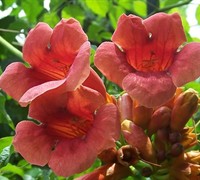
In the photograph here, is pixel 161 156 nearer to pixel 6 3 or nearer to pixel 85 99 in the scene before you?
pixel 85 99

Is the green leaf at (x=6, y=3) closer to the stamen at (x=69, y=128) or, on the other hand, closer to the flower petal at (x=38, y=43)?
the flower petal at (x=38, y=43)

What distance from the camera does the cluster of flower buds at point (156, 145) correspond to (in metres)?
1.87

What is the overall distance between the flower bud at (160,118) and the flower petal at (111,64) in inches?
7.5

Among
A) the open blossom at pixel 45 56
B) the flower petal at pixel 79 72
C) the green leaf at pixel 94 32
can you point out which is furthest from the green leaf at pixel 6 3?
the flower petal at pixel 79 72

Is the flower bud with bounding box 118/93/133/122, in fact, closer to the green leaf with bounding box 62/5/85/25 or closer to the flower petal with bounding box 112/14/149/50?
the flower petal with bounding box 112/14/149/50

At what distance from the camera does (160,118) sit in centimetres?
192

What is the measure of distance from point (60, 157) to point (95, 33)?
93.1 inches

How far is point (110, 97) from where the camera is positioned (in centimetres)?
203

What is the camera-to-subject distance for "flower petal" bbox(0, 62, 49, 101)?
6.35 ft

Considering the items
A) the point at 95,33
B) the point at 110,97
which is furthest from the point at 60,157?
the point at 95,33

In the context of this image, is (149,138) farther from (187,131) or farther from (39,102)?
(39,102)

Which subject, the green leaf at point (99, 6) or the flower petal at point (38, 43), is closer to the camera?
the flower petal at point (38, 43)

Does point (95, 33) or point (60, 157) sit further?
point (95, 33)

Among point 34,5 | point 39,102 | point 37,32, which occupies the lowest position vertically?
point 34,5
